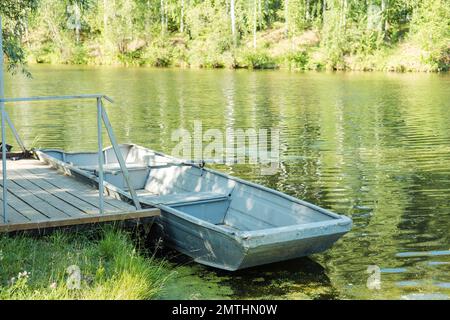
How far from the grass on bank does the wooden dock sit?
18 centimetres

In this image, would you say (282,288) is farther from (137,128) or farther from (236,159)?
(137,128)

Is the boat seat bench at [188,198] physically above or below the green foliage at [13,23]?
below

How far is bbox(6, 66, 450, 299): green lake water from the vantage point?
798 centimetres

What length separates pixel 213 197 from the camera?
969cm

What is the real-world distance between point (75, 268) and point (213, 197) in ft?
11.4

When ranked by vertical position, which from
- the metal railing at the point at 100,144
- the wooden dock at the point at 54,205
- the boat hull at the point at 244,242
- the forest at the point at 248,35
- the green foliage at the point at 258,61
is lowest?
the boat hull at the point at 244,242

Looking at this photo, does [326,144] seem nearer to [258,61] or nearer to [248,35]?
[258,61]

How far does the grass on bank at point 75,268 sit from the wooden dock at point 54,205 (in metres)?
0.18

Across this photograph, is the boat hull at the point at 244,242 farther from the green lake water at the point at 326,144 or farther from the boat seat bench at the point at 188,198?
the boat seat bench at the point at 188,198

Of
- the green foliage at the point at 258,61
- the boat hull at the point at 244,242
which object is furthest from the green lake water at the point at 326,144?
the green foliage at the point at 258,61

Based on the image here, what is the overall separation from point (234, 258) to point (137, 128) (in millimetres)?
14873

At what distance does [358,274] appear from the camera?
26.5ft

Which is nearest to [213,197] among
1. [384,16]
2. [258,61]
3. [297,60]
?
[297,60]

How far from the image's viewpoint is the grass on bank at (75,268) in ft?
19.8
